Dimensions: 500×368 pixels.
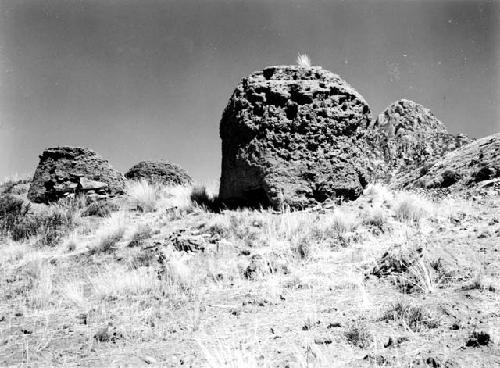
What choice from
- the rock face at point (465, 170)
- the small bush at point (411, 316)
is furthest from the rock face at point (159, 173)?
the small bush at point (411, 316)

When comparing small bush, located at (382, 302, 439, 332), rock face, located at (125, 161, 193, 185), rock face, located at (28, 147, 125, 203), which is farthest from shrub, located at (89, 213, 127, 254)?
rock face, located at (125, 161, 193, 185)

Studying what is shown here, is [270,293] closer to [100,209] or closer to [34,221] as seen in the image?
[100,209]

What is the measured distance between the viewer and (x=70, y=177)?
1227cm

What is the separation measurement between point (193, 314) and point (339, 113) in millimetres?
6059

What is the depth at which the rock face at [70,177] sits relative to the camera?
1208 centimetres

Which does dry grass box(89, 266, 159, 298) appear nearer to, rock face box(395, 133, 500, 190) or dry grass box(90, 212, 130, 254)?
dry grass box(90, 212, 130, 254)

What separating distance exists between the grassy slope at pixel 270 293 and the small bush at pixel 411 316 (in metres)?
0.01

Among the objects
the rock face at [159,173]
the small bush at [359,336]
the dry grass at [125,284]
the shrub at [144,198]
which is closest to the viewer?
the small bush at [359,336]

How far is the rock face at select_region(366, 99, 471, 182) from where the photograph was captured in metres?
18.6

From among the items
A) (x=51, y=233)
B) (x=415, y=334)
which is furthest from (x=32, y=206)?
(x=415, y=334)

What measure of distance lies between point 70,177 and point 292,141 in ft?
25.1

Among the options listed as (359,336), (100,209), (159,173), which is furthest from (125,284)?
(159,173)

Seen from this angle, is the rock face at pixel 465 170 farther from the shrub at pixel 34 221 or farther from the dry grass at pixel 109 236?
the shrub at pixel 34 221

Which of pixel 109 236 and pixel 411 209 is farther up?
pixel 411 209
